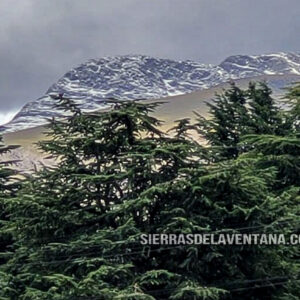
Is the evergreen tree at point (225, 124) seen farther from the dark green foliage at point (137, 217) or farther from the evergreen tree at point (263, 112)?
the dark green foliage at point (137, 217)

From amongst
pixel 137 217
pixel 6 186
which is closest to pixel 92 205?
pixel 137 217

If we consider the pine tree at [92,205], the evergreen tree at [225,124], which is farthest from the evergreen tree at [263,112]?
the pine tree at [92,205]

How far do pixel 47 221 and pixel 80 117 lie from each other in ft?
8.52

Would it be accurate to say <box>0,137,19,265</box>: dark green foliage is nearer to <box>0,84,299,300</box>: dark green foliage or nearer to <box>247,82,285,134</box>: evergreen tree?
<box>0,84,299,300</box>: dark green foliage

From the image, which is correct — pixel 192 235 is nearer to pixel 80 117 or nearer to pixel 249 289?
pixel 249 289

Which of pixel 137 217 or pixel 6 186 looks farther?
pixel 6 186

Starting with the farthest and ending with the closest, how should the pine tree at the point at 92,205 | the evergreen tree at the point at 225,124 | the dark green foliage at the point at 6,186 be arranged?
the evergreen tree at the point at 225,124
the dark green foliage at the point at 6,186
the pine tree at the point at 92,205

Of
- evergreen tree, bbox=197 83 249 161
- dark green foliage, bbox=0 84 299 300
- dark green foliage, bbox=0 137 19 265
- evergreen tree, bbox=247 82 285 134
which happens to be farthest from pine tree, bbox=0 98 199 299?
evergreen tree, bbox=247 82 285 134

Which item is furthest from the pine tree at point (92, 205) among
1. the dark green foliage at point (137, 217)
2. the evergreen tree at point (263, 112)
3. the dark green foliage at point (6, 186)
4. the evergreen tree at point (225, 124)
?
the evergreen tree at point (263, 112)

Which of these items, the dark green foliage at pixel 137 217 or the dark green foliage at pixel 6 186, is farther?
the dark green foliage at pixel 6 186

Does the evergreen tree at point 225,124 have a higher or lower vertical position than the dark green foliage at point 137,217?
higher

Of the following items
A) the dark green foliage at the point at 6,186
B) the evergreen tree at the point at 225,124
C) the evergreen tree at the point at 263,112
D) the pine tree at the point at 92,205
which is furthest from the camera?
the evergreen tree at the point at 225,124

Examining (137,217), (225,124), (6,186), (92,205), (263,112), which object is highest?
(263,112)

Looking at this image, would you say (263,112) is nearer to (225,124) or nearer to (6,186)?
(225,124)
